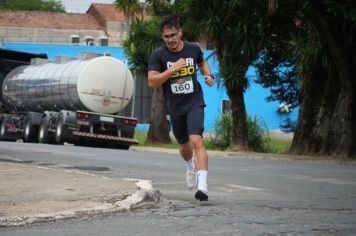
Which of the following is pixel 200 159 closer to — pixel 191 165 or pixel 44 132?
pixel 191 165

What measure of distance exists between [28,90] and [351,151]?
14504mm

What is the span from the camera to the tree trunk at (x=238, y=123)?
26969 millimetres

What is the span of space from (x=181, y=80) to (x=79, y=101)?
19.6 meters

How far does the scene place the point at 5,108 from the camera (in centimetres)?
3541

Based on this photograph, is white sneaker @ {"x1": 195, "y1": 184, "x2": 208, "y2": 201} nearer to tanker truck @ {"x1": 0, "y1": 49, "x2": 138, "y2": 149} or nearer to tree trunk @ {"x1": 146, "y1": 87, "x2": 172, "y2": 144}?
tanker truck @ {"x1": 0, "y1": 49, "x2": 138, "y2": 149}

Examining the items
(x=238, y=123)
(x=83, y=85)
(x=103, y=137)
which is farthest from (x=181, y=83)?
(x=103, y=137)

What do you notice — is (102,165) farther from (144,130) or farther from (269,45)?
(144,130)

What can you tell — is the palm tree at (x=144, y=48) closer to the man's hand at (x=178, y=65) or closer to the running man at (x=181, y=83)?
the running man at (x=181, y=83)

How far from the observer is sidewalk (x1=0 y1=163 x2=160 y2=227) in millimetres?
7863

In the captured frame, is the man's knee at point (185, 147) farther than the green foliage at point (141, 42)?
No

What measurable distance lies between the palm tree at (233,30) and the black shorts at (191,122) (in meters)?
15.0

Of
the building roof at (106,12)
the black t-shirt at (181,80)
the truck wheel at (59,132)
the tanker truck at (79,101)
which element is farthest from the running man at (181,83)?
the building roof at (106,12)

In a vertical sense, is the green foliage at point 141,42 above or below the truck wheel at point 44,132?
above

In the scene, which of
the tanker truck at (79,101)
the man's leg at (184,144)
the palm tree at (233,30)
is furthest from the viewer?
the tanker truck at (79,101)
